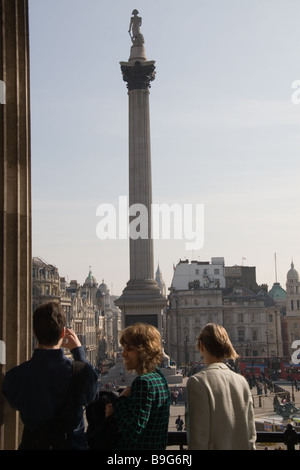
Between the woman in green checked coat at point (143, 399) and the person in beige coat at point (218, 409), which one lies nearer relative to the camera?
the woman in green checked coat at point (143, 399)

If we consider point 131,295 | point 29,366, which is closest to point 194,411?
point 29,366

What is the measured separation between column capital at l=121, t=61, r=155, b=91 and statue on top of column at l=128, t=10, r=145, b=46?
8.71 ft

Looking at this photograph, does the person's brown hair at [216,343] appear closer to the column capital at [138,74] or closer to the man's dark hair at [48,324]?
the man's dark hair at [48,324]

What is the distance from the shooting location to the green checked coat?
17.3ft

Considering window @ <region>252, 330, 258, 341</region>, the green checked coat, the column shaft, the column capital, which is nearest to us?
the green checked coat

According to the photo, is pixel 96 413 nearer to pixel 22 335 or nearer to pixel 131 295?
pixel 22 335

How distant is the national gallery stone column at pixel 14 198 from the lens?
24.3 ft

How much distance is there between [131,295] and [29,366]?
51.3m

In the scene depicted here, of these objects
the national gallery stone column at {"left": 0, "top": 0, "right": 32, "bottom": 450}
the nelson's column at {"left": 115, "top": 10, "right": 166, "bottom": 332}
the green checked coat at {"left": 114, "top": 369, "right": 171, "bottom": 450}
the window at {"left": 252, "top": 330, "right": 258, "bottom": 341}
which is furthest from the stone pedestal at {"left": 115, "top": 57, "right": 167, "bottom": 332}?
the green checked coat at {"left": 114, "top": 369, "right": 171, "bottom": 450}

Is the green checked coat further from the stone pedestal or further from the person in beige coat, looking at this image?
the stone pedestal

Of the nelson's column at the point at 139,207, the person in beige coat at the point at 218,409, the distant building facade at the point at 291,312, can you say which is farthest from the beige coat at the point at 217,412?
the distant building facade at the point at 291,312

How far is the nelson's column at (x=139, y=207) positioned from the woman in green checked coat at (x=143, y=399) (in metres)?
49.7

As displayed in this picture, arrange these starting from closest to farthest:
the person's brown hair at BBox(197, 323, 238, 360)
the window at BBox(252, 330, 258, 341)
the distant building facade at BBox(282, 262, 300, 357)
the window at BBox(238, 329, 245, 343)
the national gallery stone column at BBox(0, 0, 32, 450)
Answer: the person's brown hair at BBox(197, 323, 238, 360) → the national gallery stone column at BBox(0, 0, 32, 450) → the window at BBox(238, 329, 245, 343) → the window at BBox(252, 330, 258, 341) → the distant building facade at BBox(282, 262, 300, 357)
